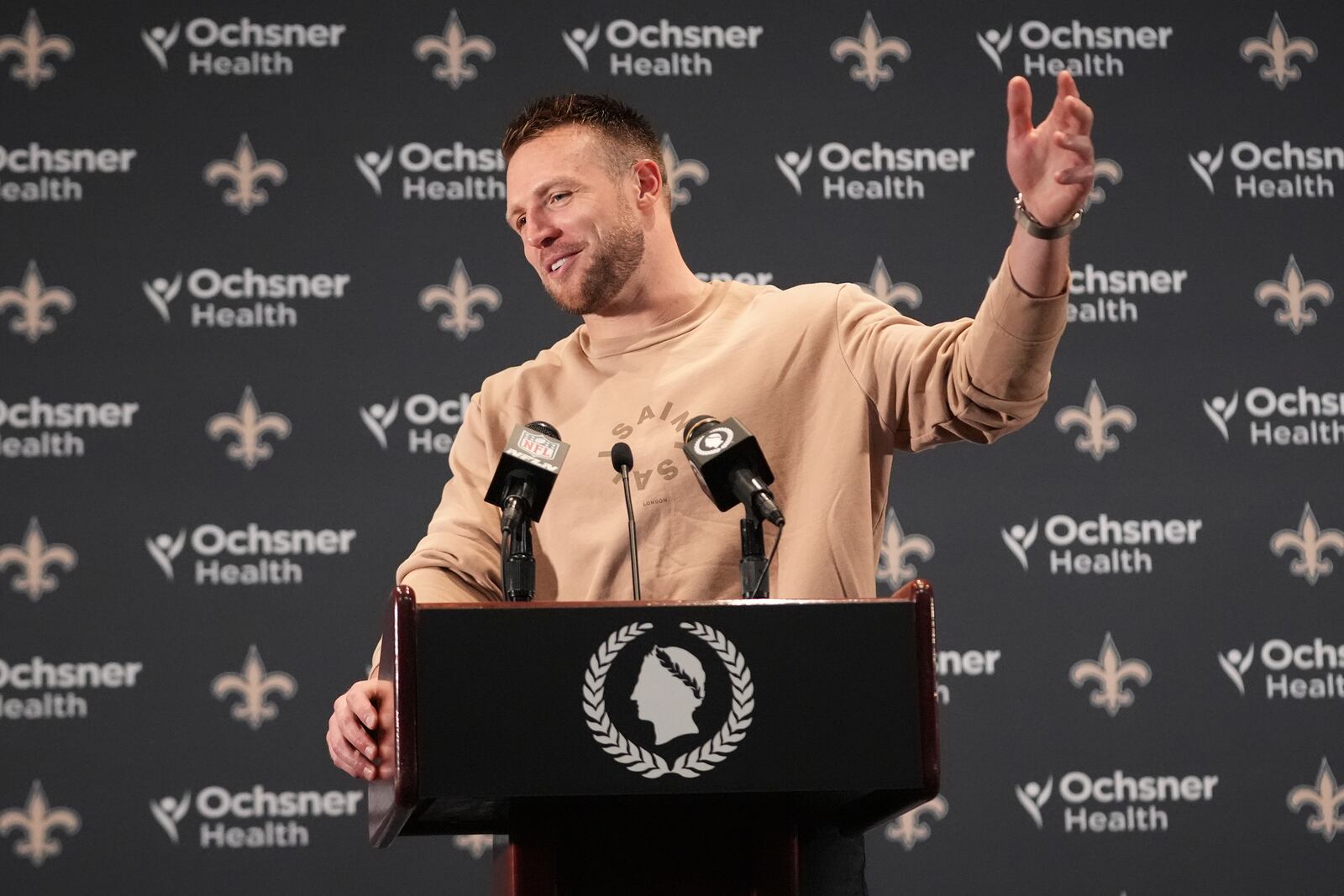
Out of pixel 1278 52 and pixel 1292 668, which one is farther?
pixel 1278 52

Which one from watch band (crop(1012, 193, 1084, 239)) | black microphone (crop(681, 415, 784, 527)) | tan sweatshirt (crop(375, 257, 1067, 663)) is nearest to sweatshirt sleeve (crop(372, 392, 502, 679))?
tan sweatshirt (crop(375, 257, 1067, 663))

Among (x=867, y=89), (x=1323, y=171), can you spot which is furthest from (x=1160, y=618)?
(x=867, y=89)

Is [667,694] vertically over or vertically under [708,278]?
under

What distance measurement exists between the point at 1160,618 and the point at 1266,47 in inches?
68.3

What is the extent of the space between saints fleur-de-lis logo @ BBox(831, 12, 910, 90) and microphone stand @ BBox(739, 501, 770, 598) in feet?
9.56

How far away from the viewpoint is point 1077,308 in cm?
436

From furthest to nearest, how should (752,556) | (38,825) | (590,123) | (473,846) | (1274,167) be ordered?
(1274,167) < (473,846) < (38,825) < (590,123) < (752,556)

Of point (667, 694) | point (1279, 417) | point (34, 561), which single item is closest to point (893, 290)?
point (1279, 417)

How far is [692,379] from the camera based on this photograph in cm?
236

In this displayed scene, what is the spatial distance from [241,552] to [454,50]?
60.6 inches

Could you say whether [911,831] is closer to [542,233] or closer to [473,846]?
[473,846]

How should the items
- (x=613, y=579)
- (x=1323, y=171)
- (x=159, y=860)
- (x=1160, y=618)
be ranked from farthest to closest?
(x=1323, y=171) → (x=1160, y=618) → (x=159, y=860) → (x=613, y=579)

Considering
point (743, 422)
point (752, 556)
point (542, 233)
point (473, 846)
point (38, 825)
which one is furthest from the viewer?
point (473, 846)

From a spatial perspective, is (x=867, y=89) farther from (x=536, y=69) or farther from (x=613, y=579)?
(x=613, y=579)
